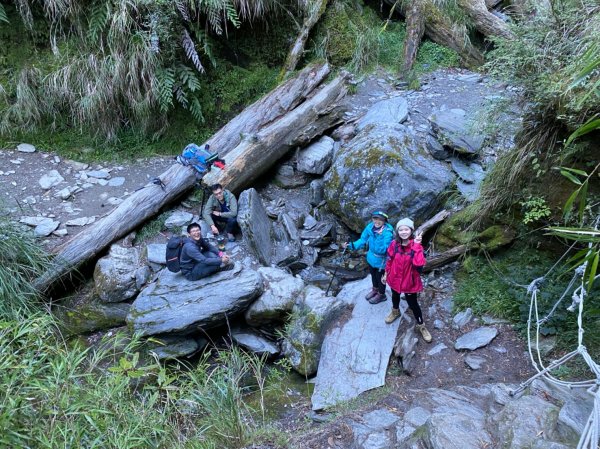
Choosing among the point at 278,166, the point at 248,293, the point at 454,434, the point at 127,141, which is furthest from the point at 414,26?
the point at 454,434

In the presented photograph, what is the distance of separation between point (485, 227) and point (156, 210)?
446 cm

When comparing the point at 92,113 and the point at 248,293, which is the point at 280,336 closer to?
the point at 248,293

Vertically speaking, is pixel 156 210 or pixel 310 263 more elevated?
pixel 156 210

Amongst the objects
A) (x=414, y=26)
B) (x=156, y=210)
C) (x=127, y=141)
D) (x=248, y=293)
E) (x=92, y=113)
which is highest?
(x=414, y=26)

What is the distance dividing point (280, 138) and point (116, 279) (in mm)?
3111

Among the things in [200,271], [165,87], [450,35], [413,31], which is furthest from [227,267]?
[450,35]

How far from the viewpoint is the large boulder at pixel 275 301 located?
235 inches

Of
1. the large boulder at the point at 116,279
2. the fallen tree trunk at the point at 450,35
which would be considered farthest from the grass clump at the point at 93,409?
the fallen tree trunk at the point at 450,35

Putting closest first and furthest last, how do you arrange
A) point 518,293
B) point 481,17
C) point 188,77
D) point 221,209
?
point 518,293
point 221,209
point 188,77
point 481,17

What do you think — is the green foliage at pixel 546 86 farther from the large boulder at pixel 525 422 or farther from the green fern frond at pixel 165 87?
the green fern frond at pixel 165 87

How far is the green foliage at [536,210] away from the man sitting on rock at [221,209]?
3.69m

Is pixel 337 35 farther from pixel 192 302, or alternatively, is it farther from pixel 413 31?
pixel 192 302

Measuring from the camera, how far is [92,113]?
8000mm

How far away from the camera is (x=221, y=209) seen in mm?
6898
